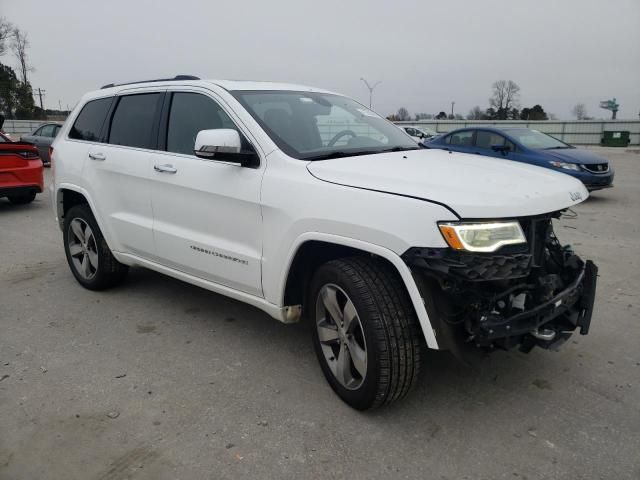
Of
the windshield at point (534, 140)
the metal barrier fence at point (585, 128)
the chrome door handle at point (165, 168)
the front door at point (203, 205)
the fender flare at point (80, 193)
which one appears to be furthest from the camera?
the metal barrier fence at point (585, 128)

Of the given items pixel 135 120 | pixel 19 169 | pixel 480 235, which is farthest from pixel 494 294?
pixel 19 169

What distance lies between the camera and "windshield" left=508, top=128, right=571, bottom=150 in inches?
416

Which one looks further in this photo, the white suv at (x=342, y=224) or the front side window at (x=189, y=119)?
the front side window at (x=189, y=119)

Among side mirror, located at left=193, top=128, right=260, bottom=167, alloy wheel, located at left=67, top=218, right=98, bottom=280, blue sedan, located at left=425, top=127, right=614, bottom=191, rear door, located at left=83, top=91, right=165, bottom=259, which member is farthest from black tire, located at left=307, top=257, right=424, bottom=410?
blue sedan, located at left=425, top=127, right=614, bottom=191

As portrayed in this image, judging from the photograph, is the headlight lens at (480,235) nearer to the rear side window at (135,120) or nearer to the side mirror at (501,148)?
the rear side window at (135,120)

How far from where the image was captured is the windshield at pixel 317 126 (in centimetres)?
321

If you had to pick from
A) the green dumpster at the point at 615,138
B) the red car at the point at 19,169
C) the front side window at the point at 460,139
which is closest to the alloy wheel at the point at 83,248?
the red car at the point at 19,169

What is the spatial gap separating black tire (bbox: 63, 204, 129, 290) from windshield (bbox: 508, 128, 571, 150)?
8638 millimetres

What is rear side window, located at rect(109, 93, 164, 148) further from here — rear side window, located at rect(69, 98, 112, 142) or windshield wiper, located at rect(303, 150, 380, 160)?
windshield wiper, located at rect(303, 150, 380, 160)

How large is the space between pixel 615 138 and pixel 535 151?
32308 millimetres

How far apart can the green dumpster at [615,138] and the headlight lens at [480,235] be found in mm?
40574

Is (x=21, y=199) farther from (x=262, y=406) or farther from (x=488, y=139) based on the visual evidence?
(x=488, y=139)

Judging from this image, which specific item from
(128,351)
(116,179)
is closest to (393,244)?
(128,351)

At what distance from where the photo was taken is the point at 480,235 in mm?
2346
